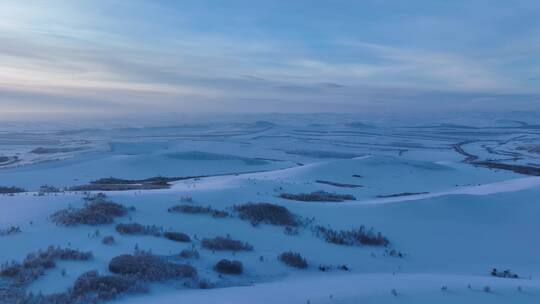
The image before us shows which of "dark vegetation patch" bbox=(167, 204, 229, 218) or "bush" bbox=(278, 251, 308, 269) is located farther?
"dark vegetation patch" bbox=(167, 204, 229, 218)

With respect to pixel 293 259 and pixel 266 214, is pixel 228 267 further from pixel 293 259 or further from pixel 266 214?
pixel 266 214

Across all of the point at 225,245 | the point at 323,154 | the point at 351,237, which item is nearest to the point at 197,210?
the point at 225,245

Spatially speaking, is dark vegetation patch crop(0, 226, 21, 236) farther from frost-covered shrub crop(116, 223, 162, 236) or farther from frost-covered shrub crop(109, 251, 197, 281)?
frost-covered shrub crop(109, 251, 197, 281)

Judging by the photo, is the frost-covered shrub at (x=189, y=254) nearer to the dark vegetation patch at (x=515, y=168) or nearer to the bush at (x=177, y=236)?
the bush at (x=177, y=236)

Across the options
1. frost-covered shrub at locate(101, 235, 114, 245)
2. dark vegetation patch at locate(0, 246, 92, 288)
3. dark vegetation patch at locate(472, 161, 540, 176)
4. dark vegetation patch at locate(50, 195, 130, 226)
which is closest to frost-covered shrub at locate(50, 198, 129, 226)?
dark vegetation patch at locate(50, 195, 130, 226)

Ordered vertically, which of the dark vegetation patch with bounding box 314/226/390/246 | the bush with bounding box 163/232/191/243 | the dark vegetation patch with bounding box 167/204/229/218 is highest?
the dark vegetation patch with bounding box 167/204/229/218

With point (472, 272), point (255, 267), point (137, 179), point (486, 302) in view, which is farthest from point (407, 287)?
point (137, 179)
